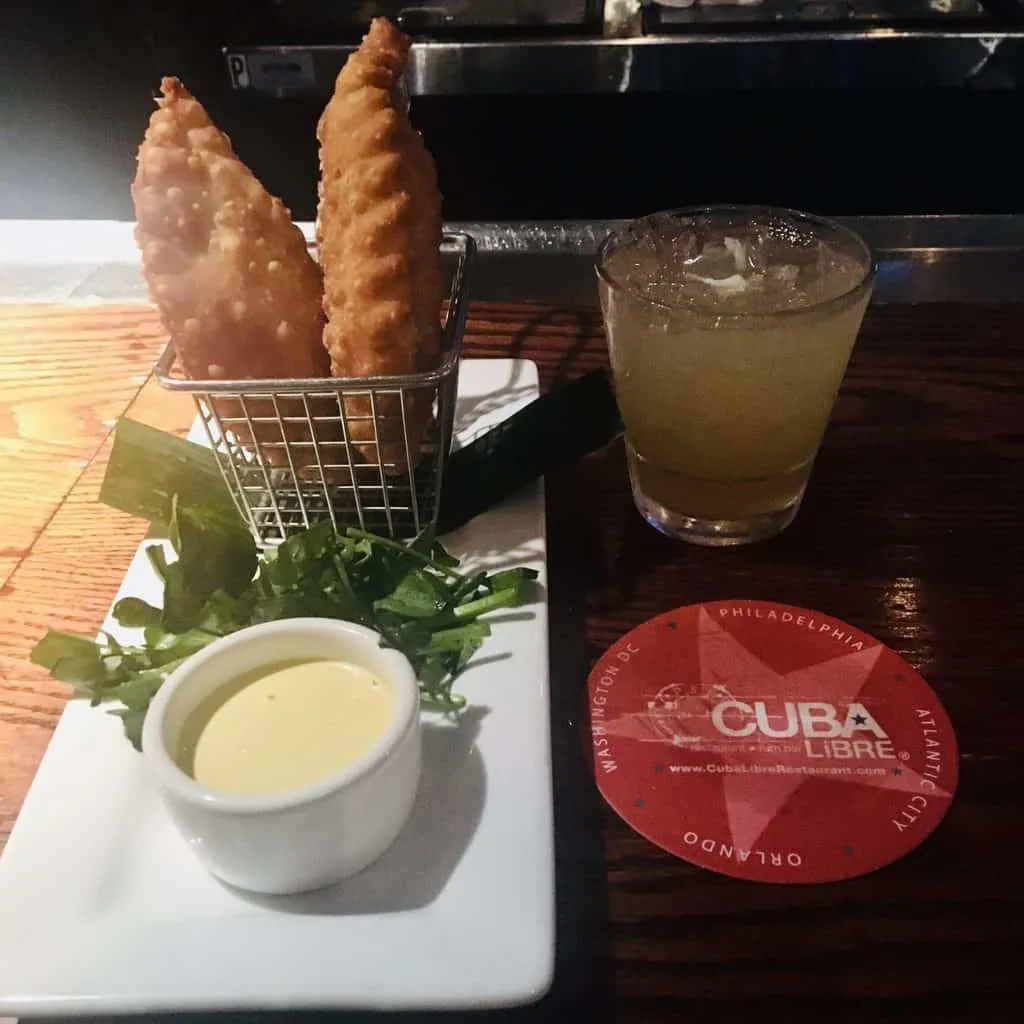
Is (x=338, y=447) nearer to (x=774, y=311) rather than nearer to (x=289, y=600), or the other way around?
(x=289, y=600)

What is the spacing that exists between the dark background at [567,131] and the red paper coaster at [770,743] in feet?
5.01

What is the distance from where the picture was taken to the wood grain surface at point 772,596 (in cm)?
56

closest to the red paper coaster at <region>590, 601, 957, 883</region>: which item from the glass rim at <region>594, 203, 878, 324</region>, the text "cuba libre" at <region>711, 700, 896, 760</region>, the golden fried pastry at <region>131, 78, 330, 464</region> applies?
the text "cuba libre" at <region>711, 700, 896, 760</region>

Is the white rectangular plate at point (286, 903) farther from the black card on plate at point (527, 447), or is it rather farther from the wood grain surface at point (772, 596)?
the black card on plate at point (527, 447)

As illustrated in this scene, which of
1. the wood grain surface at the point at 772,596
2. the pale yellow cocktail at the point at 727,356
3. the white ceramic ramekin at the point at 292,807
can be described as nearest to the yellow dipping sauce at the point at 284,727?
the white ceramic ramekin at the point at 292,807

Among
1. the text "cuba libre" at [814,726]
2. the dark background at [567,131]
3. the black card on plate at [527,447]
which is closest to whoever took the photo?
the text "cuba libre" at [814,726]

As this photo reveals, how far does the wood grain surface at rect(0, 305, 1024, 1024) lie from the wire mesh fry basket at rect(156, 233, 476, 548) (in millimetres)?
123

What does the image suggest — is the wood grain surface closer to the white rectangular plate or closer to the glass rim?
the white rectangular plate

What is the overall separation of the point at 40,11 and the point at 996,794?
225cm

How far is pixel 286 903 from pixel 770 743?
32 cm

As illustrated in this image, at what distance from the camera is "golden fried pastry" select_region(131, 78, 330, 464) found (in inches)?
32.2

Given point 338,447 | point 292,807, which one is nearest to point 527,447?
point 338,447

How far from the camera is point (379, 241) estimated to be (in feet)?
2.75

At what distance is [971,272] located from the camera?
5.13ft
